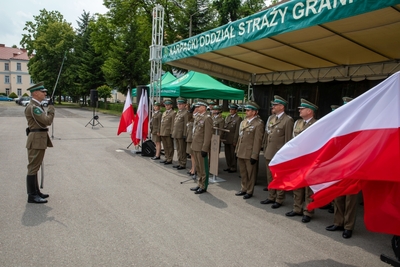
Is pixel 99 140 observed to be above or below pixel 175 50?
below

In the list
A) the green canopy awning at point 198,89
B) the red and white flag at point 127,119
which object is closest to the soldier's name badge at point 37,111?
the red and white flag at point 127,119

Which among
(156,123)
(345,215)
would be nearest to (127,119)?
(156,123)

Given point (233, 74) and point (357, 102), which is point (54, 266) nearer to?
point (357, 102)

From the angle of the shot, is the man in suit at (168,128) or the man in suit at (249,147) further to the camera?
the man in suit at (168,128)

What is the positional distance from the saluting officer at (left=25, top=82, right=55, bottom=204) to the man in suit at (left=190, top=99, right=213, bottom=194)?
9.44 feet

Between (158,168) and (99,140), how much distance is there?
5839 mm

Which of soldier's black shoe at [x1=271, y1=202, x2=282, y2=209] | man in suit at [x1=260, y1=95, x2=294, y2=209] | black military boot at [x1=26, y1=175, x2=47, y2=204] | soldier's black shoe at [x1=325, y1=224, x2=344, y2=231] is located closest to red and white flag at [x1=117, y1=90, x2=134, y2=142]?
black military boot at [x1=26, y1=175, x2=47, y2=204]

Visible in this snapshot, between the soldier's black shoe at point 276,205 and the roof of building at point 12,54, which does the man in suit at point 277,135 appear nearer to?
the soldier's black shoe at point 276,205

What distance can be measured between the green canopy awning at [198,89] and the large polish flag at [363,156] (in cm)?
807

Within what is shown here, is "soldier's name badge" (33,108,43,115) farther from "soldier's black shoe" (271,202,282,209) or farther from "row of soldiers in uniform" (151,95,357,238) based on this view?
"soldier's black shoe" (271,202,282,209)

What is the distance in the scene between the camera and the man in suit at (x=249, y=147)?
587 cm

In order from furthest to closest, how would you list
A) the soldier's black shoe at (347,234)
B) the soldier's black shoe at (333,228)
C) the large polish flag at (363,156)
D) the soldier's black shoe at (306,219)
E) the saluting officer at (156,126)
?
the saluting officer at (156,126)
the soldier's black shoe at (306,219)
the soldier's black shoe at (333,228)
the soldier's black shoe at (347,234)
the large polish flag at (363,156)

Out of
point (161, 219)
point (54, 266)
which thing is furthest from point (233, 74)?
point (54, 266)

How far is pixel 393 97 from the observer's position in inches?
112
